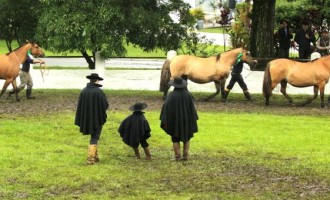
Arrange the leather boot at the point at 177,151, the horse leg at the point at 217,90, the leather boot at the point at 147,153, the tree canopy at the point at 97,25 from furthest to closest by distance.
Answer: the tree canopy at the point at 97,25 < the horse leg at the point at 217,90 < the leather boot at the point at 147,153 < the leather boot at the point at 177,151

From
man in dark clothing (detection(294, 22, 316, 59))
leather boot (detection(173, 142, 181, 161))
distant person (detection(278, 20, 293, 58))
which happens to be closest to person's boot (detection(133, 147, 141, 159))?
leather boot (detection(173, 142, 181, 161))

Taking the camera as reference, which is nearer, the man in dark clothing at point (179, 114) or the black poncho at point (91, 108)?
the black poncho at point (91, 108)

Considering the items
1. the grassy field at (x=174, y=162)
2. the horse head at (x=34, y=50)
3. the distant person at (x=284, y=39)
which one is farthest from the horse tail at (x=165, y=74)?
the distant person at (x=284, y=39)

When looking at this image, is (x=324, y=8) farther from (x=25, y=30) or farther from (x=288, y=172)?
(x=288, y=172)

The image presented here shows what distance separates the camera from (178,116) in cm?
1266

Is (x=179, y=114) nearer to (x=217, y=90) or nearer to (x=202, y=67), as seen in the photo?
(x=202, y=67)

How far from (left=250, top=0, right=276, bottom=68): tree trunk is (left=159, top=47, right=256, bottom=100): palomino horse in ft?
23.2

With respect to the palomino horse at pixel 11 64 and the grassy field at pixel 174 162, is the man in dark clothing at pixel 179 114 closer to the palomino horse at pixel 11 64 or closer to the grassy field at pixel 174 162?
the grassy field at pixel 174 162

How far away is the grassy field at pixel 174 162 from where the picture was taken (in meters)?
10.7

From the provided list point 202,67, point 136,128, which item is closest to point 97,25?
point 202,67

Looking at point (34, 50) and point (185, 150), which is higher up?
point (34, 50)

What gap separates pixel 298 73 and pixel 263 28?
8.40 m

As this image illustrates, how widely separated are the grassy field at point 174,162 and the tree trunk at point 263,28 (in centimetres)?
915

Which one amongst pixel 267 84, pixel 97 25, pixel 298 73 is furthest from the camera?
pixel 97 25
